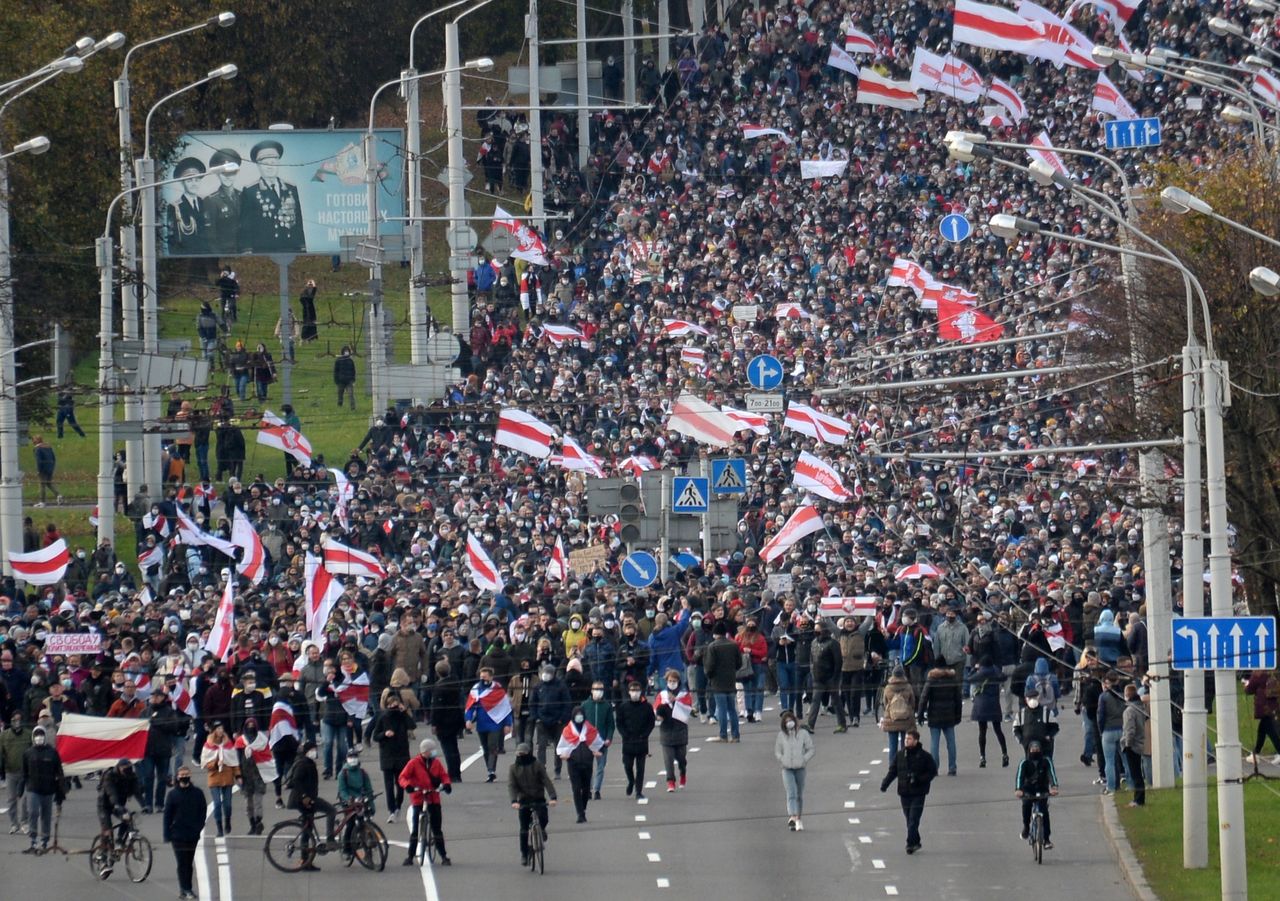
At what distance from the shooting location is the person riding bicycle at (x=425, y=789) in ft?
87.2

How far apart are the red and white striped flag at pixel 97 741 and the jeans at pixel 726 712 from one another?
8036 mm

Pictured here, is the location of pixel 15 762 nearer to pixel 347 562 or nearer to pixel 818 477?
pixel 347 562

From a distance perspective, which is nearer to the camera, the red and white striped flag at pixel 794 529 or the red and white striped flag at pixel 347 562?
the red and white striped flag at pixel 347 562

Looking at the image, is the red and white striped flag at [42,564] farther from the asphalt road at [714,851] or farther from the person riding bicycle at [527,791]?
the person riding bicycle at [527,791]

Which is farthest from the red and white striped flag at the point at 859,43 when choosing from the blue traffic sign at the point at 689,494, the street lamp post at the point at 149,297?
the blue traffic sign at the point at 689,494

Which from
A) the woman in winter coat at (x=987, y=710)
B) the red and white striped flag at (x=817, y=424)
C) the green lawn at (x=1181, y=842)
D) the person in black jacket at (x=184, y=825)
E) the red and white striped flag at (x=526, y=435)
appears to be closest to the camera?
the green lawn at (x=1181, y=842)

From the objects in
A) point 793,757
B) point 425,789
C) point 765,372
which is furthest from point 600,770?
point 765,372

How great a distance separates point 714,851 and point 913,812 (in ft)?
6.91

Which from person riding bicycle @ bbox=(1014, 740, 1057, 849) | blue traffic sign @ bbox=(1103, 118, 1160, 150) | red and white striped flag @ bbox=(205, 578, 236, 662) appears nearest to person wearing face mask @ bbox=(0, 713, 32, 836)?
red and white striped flag @ bbox=(205, 578, 236, 662)

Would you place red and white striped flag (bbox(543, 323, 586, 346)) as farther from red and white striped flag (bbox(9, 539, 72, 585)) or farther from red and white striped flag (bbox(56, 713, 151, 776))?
red and white striped flag (bbox(56, 713, 151, 776))

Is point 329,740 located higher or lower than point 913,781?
higher

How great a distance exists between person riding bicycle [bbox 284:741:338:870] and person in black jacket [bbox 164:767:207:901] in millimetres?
1256

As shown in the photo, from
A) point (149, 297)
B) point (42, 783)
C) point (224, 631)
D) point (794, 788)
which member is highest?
point (149, 297)

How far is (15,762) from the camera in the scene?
28.7 m
